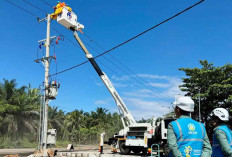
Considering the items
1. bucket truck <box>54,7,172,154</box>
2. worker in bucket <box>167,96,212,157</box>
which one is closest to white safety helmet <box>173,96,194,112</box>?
worker in bucket <box>167,96,212,157</box>

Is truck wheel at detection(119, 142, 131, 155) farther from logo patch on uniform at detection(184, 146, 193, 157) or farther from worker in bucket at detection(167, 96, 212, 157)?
logo patch on uniform at detection(184, 146, 193, 157)

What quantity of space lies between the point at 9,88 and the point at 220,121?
99.5 feet

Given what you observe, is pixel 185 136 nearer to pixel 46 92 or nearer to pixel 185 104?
pixel 185 104

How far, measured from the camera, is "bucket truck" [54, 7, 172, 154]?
1660 centimetres

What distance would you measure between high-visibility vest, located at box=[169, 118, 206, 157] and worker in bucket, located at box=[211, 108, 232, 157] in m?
0.85

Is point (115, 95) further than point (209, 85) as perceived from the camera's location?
No

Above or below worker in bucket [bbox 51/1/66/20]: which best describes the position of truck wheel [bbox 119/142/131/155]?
below

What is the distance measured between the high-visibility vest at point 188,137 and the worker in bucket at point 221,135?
0.85 m

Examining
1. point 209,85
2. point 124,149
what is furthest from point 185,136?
point 209,85

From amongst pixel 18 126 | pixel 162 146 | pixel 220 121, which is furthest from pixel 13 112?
pixel 220 121

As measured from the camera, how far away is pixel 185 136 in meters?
2.68

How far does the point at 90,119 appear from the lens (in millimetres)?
47250

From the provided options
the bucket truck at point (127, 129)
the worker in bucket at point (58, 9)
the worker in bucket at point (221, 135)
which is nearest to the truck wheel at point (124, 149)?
the bucket truck at point (127, 129)

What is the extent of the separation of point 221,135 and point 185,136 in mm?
1137
